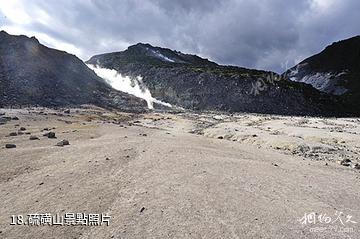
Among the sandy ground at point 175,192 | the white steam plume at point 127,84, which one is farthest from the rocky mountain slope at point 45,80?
the sandy ground at point 175,192

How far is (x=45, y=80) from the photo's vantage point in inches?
3605

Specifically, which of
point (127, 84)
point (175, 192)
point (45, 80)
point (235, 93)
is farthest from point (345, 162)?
point (127, 84)

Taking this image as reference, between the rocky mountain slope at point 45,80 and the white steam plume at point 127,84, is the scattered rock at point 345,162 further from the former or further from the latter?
the white steam plume at point 127,84

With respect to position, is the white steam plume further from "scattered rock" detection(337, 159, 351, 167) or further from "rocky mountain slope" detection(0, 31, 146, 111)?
"scattered rock" detection(337, 159, 351, 167)

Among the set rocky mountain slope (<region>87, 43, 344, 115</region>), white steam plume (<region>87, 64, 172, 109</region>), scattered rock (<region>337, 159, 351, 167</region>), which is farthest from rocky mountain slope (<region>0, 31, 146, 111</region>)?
scattered rock (<region>337, 159, 351, 167</region>)

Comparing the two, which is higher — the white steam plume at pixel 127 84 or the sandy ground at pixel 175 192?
the white steam plume at pixel 127 84

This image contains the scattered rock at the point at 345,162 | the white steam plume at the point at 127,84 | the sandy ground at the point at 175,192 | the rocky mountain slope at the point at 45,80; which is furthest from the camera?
the white steam plume at the point at 127,84

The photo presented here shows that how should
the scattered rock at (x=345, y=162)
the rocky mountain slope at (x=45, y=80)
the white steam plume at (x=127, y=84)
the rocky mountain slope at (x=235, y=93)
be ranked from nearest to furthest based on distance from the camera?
the scattered rock at (x=345, y=162) < the rocky mountain slope at (x=45, y=80) < the rocky mountain slope at (x=235, y=93) < the white steam plume at (x=127, y=84)

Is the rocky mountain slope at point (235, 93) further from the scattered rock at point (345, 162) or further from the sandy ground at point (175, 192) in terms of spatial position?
the sandy ground at point (175, 192)

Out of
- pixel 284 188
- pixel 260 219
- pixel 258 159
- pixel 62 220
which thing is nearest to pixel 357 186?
pixel 284 188

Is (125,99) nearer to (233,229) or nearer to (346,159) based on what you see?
(346,159)

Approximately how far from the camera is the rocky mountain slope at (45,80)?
7925 centimetres

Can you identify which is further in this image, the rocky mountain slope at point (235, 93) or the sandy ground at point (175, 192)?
the rocky mountain slope at point (235, 93)

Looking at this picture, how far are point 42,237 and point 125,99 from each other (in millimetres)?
92792
